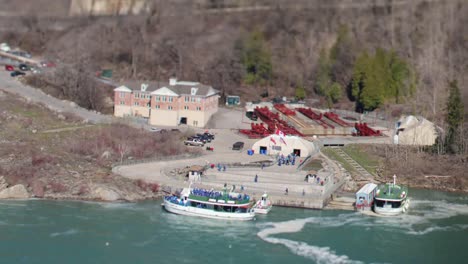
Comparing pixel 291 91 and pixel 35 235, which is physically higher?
pixel 291 91

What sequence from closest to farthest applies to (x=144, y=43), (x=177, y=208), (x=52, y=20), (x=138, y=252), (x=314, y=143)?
1. (x=138, y=252)
2. (x=177, y=208)
3. (x=314, y=143)
4. (x=144, y=43)
5. (x=52, y=20)

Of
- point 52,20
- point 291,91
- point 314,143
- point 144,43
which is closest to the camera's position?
point 314,143

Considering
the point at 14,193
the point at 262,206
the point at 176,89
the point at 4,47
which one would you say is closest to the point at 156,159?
the point at 14,193

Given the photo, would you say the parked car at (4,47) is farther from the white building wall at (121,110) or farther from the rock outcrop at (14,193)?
the rock outcrop at (14,193)

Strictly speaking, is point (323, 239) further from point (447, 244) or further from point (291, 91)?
point (291, 91)

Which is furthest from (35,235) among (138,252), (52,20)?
(52,20)

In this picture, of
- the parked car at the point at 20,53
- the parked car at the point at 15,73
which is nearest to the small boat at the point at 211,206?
the parked car at the point at 15,73

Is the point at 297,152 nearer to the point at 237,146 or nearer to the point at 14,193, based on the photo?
the point at 237,146
